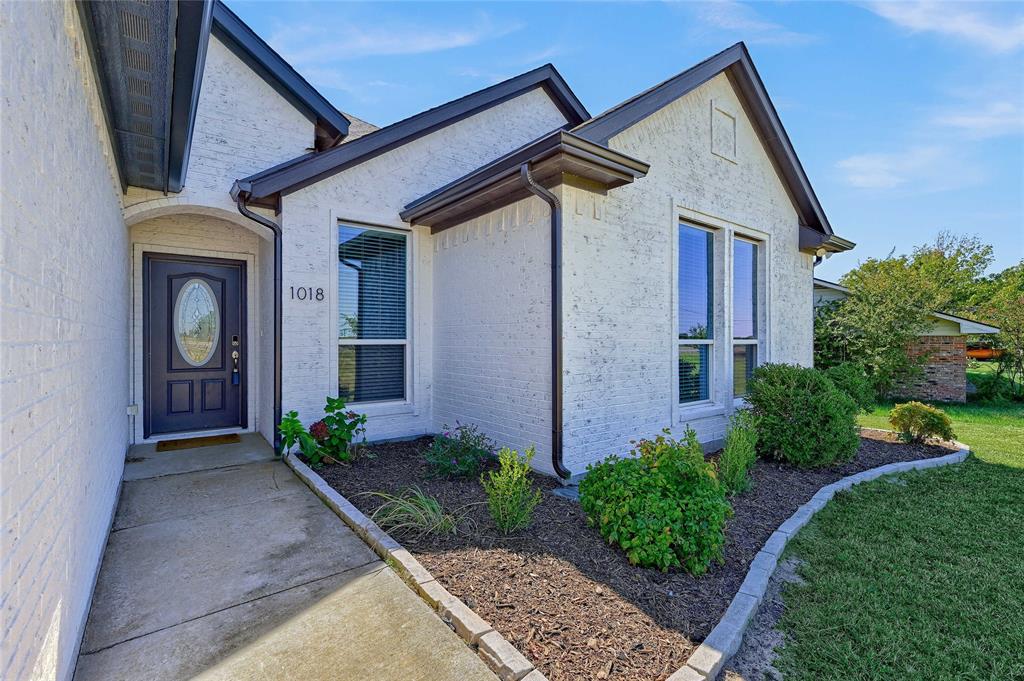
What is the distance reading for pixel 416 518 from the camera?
3.74 metres

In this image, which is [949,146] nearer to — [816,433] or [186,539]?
[816,433]

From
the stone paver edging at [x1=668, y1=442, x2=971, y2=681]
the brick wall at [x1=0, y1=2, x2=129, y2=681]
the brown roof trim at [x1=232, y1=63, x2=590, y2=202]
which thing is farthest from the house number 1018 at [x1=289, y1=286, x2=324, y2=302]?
the stone paver edging at [x1=668, y1=442, x2=971, y2=681]

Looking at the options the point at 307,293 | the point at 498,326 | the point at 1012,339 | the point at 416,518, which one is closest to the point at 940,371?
the point at 1012,339

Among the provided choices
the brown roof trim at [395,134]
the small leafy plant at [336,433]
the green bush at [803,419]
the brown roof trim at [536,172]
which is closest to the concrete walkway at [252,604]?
the small leafy plant at [336,433]

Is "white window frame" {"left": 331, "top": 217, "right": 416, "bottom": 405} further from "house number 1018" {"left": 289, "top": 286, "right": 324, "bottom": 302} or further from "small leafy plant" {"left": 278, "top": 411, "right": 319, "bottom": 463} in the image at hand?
"small leafy plant" {"left": 278, "top": 411, "right": 319, "bottom": 463}

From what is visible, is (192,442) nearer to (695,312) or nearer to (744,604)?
(744,604)

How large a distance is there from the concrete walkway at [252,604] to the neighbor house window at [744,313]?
599 cm

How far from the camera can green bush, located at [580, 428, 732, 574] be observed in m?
3.25

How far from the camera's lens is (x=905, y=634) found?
2.73 metres

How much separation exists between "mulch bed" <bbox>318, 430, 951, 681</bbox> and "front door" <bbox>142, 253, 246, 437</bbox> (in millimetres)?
3304

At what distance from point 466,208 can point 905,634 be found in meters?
5.45

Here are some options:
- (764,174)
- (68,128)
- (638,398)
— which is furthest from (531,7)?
(68,128)

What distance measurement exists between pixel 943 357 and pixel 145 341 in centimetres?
1776

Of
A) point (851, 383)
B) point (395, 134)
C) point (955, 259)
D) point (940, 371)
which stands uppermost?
point (955, 259)
